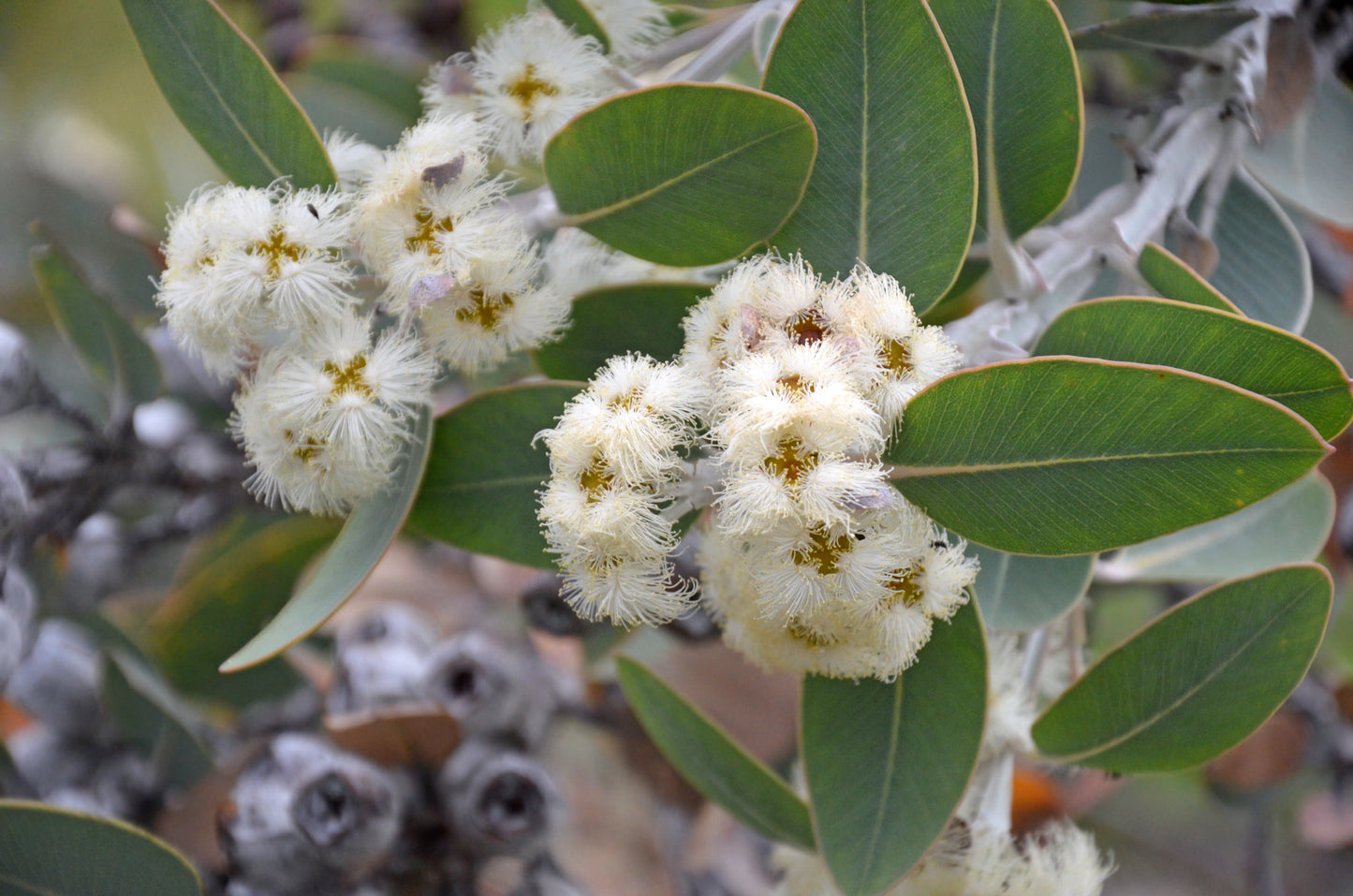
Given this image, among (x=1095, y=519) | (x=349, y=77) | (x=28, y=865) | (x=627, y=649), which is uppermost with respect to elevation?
(x=1095, y=519)

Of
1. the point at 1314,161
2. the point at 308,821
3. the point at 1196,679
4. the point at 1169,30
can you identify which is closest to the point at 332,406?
the point at 308,821

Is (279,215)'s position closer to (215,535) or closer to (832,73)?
(832,73)

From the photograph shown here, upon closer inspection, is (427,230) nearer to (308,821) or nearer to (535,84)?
(535,84)

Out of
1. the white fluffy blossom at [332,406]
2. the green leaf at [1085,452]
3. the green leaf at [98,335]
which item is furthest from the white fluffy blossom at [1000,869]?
the green leaf at [98,335]

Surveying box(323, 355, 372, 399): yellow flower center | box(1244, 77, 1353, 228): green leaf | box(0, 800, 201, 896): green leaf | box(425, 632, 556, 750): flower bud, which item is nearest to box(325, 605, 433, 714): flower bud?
box(425, 632, 556, 750): flower bud

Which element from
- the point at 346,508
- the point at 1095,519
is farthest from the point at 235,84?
the point at 1095,519

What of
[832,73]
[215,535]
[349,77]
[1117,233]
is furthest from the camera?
[215,535]
